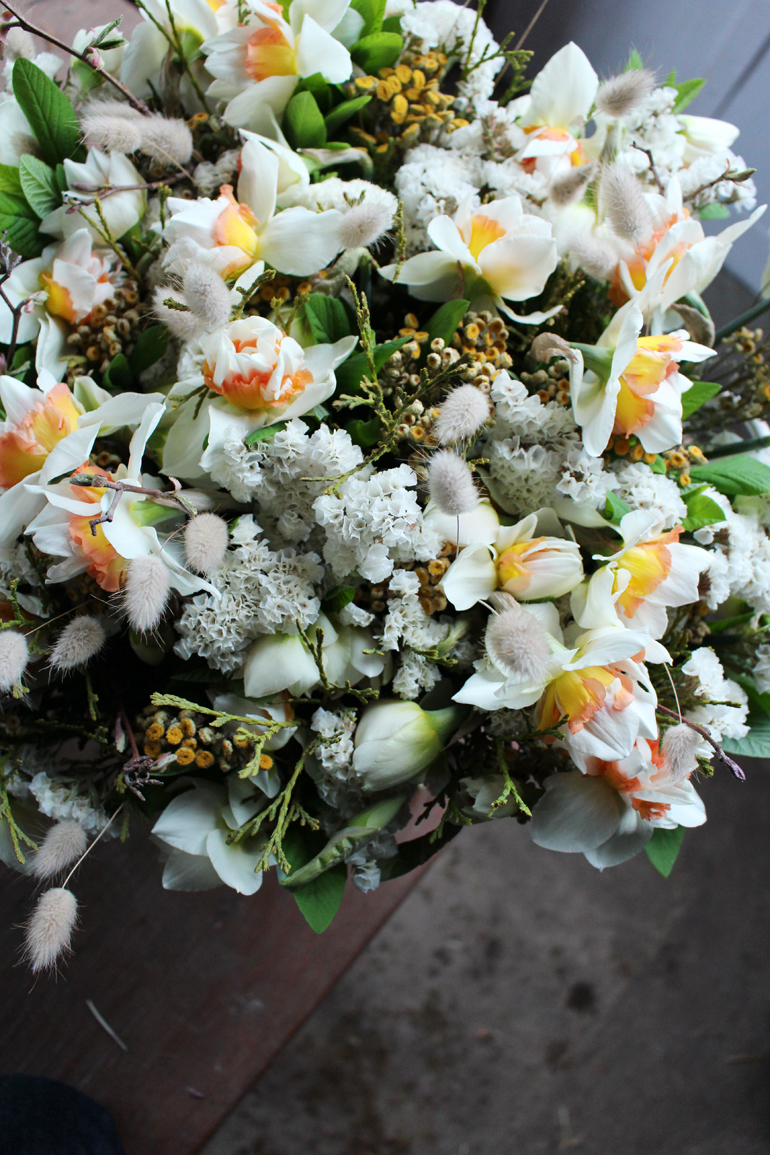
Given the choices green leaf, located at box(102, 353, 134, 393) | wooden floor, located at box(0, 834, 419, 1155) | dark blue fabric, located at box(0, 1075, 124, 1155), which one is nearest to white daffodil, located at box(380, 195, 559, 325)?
green leaf, located at box(102, 353, 134, 393)

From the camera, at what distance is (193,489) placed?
0.53 metres

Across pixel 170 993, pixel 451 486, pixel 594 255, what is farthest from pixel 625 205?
pixel 170 993

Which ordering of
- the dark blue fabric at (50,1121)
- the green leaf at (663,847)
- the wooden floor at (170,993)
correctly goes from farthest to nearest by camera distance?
the wooden floor at (170,993) → the dark blue fabric at (50,1121) → the green leaf at (663,847)

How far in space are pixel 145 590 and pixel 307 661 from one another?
13 centimetres

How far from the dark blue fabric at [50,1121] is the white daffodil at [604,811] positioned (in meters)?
0.66

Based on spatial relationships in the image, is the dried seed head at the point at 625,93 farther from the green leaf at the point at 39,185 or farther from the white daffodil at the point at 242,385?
the green leaf at the point at 39,185

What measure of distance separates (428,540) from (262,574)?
116mm

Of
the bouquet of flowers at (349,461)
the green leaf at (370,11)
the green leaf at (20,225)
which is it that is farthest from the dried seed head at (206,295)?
the green leaf at (370,11)

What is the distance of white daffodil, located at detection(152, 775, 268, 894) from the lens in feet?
1.84

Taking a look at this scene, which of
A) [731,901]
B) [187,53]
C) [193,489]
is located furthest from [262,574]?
[731,901]

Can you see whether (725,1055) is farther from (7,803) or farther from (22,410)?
(22,410)

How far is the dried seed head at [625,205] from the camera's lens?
0.52 m

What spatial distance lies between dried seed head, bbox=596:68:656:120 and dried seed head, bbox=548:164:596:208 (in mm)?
53

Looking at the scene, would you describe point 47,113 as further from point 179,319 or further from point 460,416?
point 460,416
